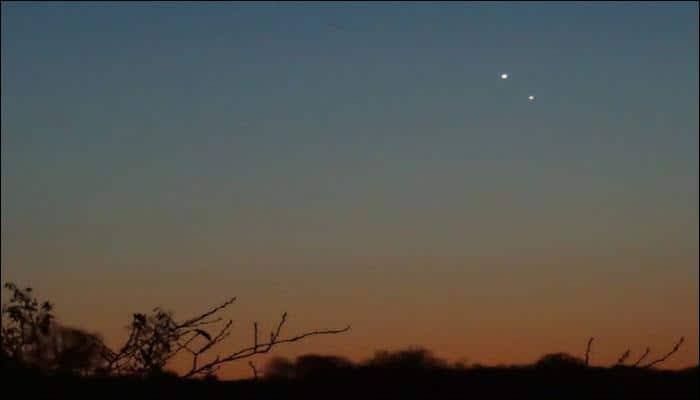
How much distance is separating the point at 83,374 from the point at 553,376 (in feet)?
11.5

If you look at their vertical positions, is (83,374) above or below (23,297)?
below

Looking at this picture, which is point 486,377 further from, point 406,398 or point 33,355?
point 33,355

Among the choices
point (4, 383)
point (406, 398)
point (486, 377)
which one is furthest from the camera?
point (486, 377)

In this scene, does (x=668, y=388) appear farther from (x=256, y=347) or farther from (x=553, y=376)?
(x=256, y=347)

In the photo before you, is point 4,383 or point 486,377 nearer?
point 4,383

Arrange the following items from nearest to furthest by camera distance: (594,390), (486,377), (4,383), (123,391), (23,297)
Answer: (4,383), (123,391), (23,297), (594,390), (486,377)

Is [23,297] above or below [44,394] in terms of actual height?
above

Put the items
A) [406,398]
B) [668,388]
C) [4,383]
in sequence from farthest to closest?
[668,388], [406,398], [4,383]

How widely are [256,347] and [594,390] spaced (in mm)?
2789

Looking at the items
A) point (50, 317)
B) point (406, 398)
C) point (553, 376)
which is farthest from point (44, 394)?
point (553, 376)

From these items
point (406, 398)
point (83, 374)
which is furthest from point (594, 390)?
point (83, 374)

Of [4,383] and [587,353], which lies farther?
[587,353]

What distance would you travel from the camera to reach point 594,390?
709 centimetres

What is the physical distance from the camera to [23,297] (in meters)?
5.64
